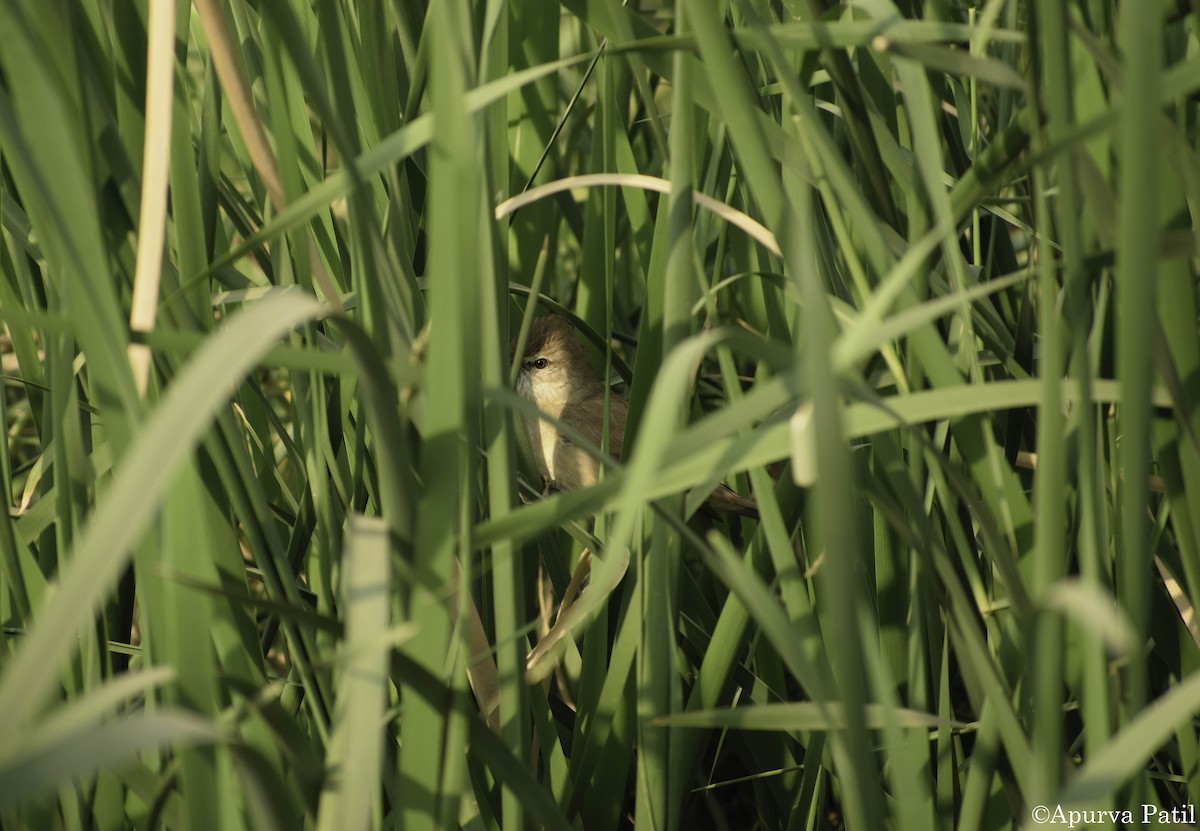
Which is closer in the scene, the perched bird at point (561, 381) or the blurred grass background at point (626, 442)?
the blurred grass background at point (626, 442)

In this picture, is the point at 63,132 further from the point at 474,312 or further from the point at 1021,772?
the point at 1021,772

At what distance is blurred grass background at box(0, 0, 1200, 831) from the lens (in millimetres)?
747

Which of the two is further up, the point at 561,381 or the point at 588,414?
the point at 561,381

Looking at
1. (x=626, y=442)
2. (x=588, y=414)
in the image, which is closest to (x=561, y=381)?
(x=588, y=414)

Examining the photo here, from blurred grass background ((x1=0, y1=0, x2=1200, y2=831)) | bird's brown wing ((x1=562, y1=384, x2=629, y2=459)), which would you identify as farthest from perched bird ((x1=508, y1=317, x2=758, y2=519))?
blurred grass background ((x1=0, y1=0, x2=1200, y2=831))

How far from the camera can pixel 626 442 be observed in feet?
4.43

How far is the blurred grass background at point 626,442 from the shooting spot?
75cm

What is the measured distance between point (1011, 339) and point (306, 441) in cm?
94

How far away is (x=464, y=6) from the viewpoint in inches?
35.1

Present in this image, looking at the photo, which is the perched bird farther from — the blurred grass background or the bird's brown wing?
the blurred grass background

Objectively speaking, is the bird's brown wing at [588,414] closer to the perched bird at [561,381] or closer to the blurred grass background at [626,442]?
the perched bird at [561,381]

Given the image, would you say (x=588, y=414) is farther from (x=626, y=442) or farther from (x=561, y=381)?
(x=626, y=442)

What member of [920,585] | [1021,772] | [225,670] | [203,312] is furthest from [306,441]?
[1021,772]

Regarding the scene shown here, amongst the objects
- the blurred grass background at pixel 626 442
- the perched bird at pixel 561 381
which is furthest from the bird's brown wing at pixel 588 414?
the blurred grass background at pixel 626 442
